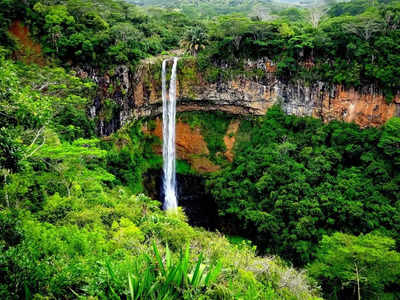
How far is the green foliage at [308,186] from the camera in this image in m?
17.1

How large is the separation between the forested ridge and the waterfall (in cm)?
134

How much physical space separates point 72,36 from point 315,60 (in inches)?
626

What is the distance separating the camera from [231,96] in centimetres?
2564

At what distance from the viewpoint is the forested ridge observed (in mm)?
5758

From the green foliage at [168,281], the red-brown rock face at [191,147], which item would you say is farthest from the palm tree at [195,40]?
the green foliage at [168,281]

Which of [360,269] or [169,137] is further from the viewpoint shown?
[169,137]

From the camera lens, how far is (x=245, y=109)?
85.8 ft

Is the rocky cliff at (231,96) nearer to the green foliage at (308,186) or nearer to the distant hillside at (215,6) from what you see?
the green foliage at (308,186)

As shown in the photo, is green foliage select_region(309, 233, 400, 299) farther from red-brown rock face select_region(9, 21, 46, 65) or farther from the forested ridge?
red-brown rock face select_region(9, 21, 46, 65)

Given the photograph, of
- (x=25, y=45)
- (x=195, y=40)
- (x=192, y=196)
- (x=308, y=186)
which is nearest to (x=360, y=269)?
(x=308, y=186)

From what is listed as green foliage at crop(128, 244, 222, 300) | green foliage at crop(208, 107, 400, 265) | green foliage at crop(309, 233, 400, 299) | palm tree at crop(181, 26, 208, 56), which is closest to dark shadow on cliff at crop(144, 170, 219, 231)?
green foliage at crop(208, 107, 400, 265)

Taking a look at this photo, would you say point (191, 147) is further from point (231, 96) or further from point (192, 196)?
point (231, 96)

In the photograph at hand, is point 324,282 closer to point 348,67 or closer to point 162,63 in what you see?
point 348,67

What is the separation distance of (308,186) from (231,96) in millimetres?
10226
